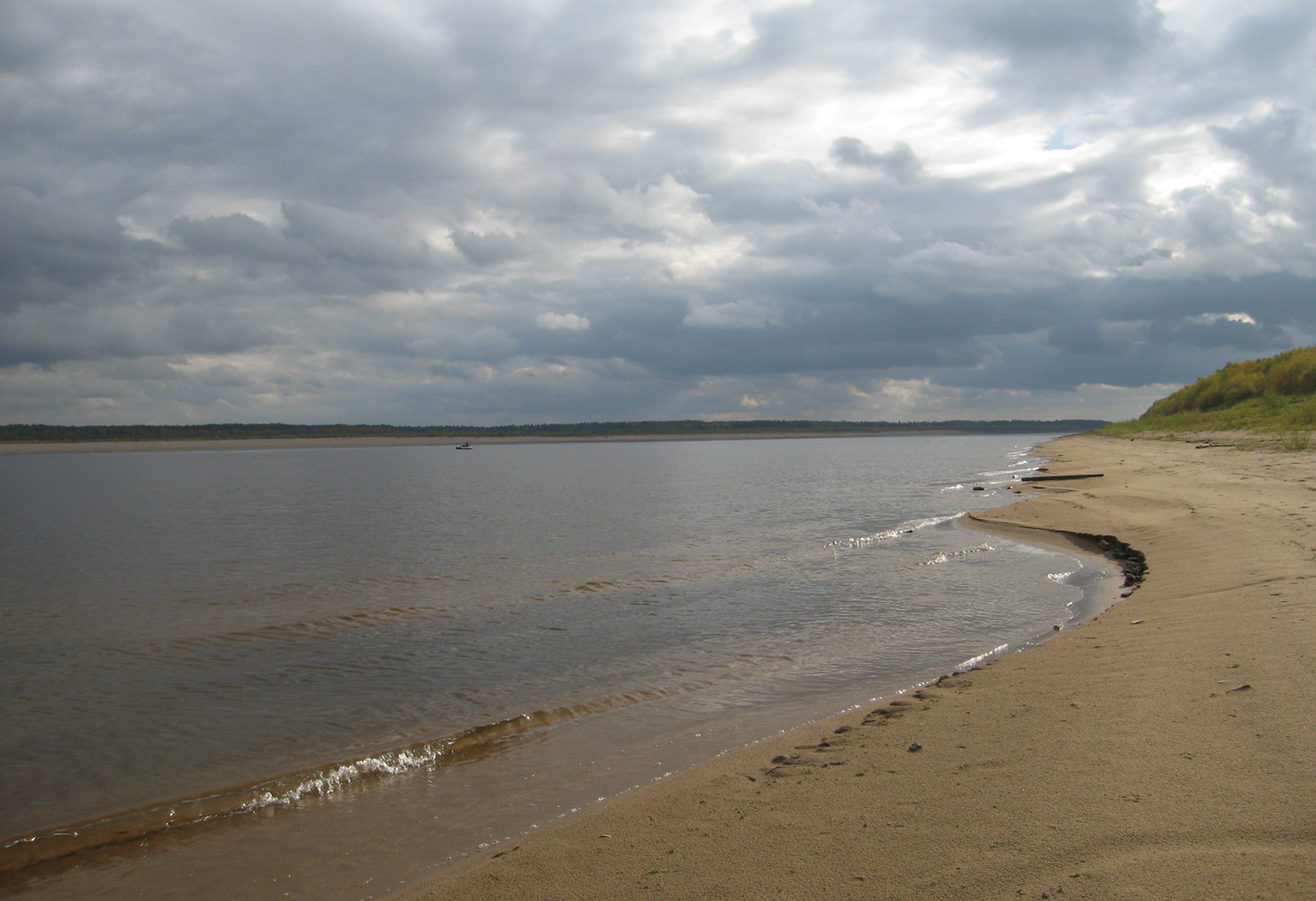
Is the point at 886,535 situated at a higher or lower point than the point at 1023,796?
lower

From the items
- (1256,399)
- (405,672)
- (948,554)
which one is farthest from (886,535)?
(1256,399)

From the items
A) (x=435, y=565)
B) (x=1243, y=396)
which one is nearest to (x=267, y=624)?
(x=435, y=565)

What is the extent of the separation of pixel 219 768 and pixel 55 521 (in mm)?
34616

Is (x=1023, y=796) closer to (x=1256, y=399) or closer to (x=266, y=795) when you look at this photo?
(x=266, y=795)

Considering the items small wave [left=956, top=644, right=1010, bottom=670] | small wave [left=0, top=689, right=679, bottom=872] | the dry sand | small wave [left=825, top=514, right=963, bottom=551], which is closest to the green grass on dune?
small wave [left=825, top=514, right=963, bottom=551]

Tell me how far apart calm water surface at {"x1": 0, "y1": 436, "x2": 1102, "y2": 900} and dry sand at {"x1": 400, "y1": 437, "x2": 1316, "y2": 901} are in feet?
4.13

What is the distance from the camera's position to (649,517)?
3102 centimetres

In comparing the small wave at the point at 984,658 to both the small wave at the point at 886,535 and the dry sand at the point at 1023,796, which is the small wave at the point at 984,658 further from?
the small wave at the point at 886,535

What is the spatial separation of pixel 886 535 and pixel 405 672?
1633 cm

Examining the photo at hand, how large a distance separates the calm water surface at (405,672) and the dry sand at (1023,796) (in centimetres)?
126

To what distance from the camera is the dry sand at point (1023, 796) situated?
3.54 meters

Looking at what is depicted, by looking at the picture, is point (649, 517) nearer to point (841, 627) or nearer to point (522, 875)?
point (841, 627)

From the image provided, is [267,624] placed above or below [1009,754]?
below

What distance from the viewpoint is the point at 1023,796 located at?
14.5ft
